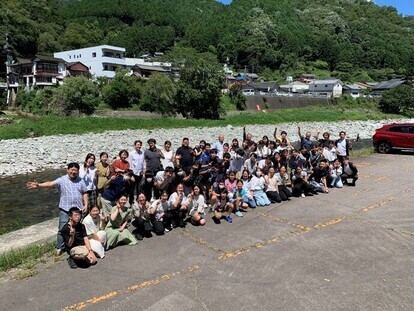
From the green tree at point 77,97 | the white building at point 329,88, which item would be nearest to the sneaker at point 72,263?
the green tree at point 77,97

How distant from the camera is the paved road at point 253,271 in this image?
171 inches

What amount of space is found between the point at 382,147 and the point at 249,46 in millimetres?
90654

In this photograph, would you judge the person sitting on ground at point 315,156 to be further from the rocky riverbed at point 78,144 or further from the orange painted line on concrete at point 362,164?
the rocky riverbed at point 78,144

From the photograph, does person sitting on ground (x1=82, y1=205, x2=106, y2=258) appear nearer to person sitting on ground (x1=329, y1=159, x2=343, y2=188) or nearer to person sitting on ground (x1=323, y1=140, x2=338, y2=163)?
person sitting on ground (x1=329, y1=159, x2=343, y2=188)

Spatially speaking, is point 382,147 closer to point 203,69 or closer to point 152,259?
point 152,259

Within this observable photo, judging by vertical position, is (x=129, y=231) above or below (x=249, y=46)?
below

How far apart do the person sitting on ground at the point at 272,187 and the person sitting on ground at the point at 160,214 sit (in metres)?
3.18

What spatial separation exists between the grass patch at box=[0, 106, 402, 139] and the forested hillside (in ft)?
133

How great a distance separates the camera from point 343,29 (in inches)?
4840

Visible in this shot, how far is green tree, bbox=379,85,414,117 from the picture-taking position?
53.5 m

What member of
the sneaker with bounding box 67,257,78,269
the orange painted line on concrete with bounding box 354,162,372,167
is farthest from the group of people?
the orange painted line on concrete with bounding box 354,162,372,167

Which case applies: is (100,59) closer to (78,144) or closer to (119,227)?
(78,144)

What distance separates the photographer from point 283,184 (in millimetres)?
9312

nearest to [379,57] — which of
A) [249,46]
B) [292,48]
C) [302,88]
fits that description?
[292,48]
